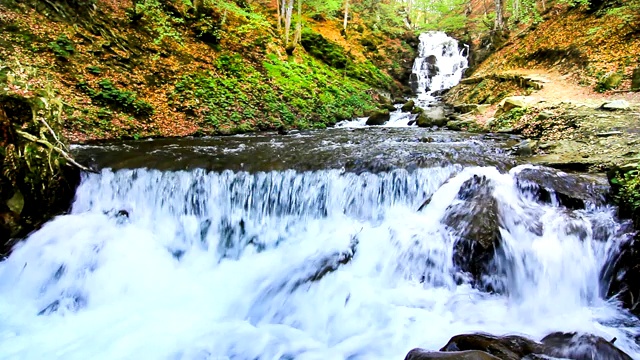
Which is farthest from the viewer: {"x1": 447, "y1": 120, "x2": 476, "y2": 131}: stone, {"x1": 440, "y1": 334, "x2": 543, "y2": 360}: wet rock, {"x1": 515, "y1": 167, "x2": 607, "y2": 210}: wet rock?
{"x1": 447, "y1": 120, "x2": 476, "y2": 131}: stone

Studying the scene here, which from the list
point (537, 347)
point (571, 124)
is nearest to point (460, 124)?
point (571, 124)

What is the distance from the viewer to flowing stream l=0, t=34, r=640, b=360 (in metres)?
4.54

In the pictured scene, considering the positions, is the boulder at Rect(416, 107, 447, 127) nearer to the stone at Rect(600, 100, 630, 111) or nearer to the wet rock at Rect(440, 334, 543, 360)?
the stone at Rect(600, 100, 630, 111)

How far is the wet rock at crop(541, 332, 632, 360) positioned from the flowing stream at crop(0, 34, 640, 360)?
482 millimetres

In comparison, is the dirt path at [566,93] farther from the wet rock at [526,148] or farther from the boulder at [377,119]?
the boulder at [377,119]

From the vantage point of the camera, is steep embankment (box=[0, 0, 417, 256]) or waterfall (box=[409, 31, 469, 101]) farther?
waterfall (box=[409, 31, 469, 101])

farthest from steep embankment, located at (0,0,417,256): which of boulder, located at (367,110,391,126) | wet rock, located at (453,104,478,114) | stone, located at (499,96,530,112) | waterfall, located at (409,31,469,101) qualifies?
stone, located at (499,96,530,112)

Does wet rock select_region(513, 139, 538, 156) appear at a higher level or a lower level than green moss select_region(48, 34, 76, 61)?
lower

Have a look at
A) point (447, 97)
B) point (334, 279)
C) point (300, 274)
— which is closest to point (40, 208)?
point (300, 274)

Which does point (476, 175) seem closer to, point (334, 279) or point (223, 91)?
point (334, 279)

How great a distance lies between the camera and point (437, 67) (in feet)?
81.4

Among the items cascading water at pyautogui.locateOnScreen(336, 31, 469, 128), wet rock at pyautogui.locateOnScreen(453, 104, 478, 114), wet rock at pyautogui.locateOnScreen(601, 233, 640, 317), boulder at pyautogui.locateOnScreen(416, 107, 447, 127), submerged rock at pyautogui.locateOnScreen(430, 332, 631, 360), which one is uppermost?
cascading water at pyautogui.locateOnScreen(336, 31, 469, 128)

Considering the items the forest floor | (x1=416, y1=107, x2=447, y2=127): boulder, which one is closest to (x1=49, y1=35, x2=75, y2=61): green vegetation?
(x1=416, y1=107, x2=447, y2=127): boulder

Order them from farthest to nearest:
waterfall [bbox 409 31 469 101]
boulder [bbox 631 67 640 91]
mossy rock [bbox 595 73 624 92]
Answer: waterfall [bbox 409 31 469 101]
mossy rock [bbox 595 73 624 92]
boulder [bbox 631 67 640 91]
